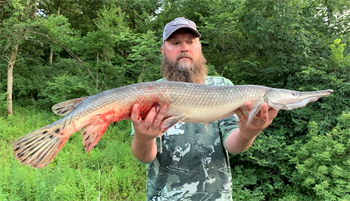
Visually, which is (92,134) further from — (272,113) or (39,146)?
(272,113)

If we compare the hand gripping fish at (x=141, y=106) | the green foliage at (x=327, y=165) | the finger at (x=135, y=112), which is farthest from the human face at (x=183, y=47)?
the green foliage at (x=327, y=165)

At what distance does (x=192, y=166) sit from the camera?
2248 mm

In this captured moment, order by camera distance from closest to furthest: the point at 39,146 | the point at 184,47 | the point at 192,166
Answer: the point at 39,146 < the point at 192,166 < the point at 184,47

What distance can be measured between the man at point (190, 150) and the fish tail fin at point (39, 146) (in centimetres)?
61

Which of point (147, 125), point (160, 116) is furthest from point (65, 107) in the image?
point (160, 116)

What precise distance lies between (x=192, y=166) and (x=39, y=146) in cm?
144

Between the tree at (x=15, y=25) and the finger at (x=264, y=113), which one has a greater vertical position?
the tree at (x=15, y=25)

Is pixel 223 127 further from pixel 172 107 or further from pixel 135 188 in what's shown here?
pixel 135 188

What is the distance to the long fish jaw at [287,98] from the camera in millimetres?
1928

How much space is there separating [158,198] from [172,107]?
103 centimetres

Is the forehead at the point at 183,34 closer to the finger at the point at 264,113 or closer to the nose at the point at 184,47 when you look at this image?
the nose at the point at 184,47

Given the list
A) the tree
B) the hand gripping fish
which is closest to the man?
the hand gripping fish

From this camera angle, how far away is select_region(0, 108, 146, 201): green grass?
4.10 meters

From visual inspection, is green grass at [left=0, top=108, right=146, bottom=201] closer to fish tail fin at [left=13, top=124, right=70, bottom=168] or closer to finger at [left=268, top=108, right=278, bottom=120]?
fish tail fin at [left=13, top=124, right=70, bottom=168]
